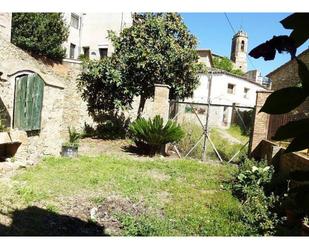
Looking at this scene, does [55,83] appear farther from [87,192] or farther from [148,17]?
[148,17]

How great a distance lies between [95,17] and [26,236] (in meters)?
26.2

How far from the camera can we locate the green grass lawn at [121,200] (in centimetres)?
570

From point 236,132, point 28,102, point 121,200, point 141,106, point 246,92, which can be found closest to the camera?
point 121,200

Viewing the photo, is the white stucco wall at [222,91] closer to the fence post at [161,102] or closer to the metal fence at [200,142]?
the metal fence at [200,142]

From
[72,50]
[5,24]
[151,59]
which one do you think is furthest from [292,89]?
[72,50]

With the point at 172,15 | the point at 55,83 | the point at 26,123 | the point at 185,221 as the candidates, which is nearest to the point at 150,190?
the point at 185,221

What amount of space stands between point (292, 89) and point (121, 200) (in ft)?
21.6

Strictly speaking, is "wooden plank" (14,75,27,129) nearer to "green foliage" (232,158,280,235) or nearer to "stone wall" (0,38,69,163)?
"stone wall" (0,38,69,163)

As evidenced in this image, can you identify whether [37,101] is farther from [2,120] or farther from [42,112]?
[2,120]

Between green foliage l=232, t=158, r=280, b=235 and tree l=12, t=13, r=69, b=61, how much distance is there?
54.3 ft

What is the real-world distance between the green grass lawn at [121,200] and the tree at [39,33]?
1347cm

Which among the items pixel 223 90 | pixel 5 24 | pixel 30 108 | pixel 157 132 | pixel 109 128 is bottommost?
pixel 109 128

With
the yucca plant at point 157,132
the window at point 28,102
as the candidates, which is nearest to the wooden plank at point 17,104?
the window at point 28,102

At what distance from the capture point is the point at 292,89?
615mm
